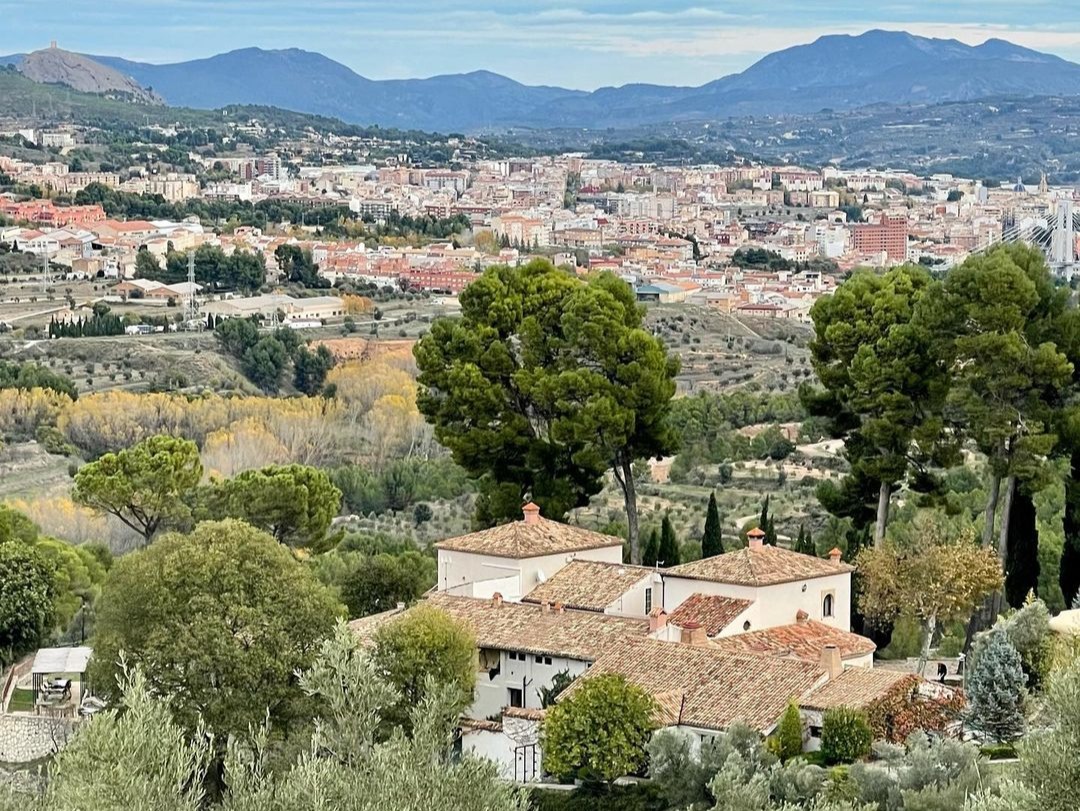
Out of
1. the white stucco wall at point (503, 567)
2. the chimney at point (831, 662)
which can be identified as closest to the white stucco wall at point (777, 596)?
the chimney at point (831, 662)

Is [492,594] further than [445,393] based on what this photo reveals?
No

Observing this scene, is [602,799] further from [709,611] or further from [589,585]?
[589,585]

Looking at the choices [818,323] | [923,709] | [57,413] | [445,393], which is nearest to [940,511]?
[818,323]

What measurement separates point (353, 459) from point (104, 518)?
12.7 meters

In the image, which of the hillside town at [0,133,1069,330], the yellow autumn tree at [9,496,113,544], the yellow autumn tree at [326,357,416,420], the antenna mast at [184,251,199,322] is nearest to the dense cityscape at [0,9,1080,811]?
the yellow autumn tree at [9,496,113,544]

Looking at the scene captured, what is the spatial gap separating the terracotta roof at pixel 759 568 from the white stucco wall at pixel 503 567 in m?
1.95

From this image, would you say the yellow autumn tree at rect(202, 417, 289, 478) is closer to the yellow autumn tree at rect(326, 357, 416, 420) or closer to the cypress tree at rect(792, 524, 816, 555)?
the yellow autumn tree at rect(326, 357, 416, 420)

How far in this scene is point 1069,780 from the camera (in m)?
13.3

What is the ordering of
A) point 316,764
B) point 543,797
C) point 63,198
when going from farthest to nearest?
point 63,198, point 543,797, point 316,764

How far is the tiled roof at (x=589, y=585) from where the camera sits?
24.4 meters

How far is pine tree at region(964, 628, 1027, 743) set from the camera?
20.3m

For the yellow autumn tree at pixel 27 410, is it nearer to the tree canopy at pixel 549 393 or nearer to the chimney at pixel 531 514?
the tree canopy at pixel 549 393

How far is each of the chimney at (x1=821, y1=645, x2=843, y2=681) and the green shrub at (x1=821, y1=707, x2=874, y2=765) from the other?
49.3 inches

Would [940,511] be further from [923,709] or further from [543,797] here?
[543,797]
